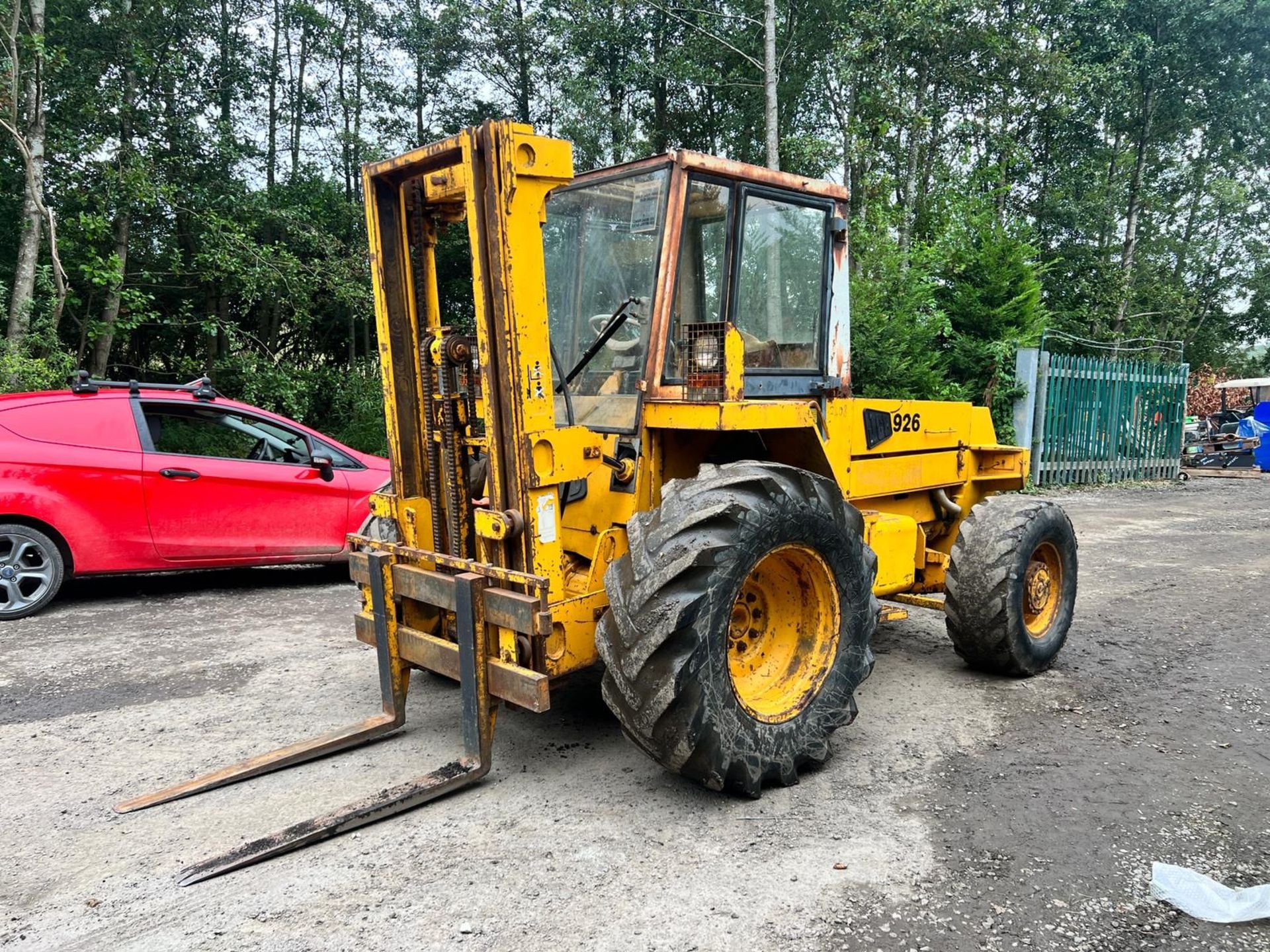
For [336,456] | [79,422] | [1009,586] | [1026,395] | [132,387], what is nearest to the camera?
[1009,586]

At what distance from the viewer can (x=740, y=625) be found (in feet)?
12.6

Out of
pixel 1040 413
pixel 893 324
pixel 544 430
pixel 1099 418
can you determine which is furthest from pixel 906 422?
pixel 1099 418

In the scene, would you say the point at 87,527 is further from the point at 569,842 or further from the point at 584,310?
the point at 569,842

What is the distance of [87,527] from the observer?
6.49m

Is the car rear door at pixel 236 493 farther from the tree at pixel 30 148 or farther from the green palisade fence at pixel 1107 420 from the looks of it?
the green palisade fence at pixel 1107 420

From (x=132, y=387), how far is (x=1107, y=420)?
15.6 m

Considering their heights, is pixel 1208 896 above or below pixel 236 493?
below

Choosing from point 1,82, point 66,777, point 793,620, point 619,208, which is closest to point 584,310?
point 619,208

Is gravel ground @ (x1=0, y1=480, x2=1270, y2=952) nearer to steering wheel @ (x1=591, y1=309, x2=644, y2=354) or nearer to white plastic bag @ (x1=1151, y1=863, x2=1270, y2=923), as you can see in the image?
white plastic bag @ (x1=1151, y1=863, x2=1270, y2=923)

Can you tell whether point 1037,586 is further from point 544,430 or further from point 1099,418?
point 1099,418

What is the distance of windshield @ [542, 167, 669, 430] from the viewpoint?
12.7 ft

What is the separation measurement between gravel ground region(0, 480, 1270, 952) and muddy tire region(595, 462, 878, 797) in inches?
10.8

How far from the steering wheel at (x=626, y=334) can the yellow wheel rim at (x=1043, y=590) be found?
275 centimetres

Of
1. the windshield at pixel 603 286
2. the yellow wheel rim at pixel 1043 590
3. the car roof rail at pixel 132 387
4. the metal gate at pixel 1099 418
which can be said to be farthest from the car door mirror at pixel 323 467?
the metal gate at pixel 1099 418
